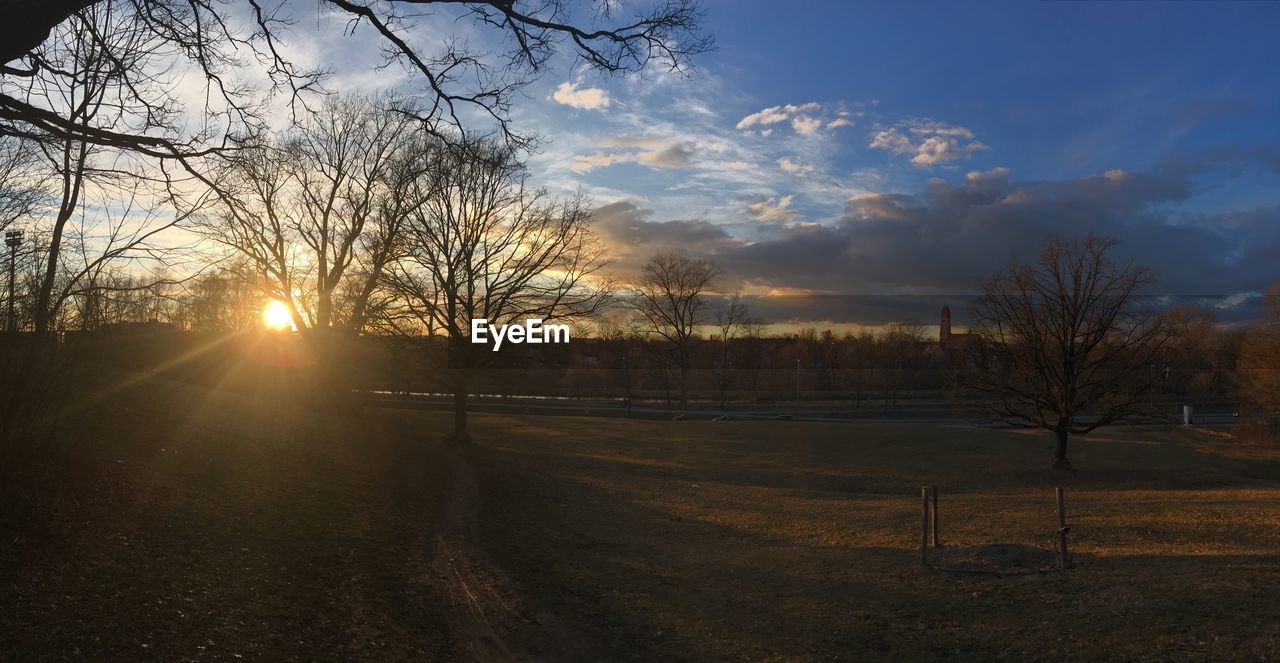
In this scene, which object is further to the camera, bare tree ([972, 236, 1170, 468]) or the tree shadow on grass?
bare tree ([972, 236, 1170, 468])

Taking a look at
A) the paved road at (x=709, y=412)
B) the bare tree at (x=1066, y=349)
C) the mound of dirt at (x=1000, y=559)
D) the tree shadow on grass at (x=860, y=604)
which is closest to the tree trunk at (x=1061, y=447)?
the bare tree at (x=1066, y=349)

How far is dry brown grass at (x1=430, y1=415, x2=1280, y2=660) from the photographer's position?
22.9 feet

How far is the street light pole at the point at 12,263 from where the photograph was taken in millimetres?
7645

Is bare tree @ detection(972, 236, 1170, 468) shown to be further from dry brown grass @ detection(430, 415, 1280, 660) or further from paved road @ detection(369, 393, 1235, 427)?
paved road @ detection(369, 393, 1235, 427)

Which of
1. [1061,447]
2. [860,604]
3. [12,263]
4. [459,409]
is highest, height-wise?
[12,263]

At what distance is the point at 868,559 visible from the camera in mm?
10531

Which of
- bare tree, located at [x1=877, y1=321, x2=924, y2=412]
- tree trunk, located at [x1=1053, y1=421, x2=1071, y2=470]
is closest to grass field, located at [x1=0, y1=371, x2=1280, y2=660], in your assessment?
tree trunk, located at [x1=1053, y1=421, x2=1071, y2=470]

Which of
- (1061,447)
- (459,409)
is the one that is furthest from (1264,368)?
(459,409)

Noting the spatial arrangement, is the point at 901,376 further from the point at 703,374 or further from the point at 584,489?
the point at 584,489

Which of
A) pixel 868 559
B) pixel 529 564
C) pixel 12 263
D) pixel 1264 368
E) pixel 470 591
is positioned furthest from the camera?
pixel 1264 368

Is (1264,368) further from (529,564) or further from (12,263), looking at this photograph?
(12,263)

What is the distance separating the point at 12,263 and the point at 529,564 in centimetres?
674

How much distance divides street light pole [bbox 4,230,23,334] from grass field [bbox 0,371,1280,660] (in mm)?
1462

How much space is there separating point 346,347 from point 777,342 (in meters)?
74.7
